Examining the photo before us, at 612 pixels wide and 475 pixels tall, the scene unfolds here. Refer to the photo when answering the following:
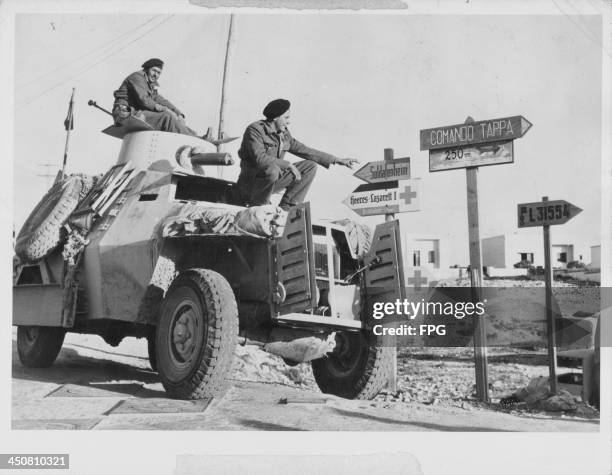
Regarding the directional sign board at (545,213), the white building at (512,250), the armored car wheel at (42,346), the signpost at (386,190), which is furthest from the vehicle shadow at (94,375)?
the white building at (512,250)

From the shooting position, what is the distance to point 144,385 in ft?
24.1

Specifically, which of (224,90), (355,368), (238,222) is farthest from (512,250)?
(238,222)

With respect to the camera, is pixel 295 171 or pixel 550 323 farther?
pixel 550 323

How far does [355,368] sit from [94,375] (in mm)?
2436

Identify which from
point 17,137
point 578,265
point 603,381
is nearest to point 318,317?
point 603,381

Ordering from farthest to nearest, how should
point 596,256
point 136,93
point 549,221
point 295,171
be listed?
point 596,256
point 136,93
point 549,221
point 295,171

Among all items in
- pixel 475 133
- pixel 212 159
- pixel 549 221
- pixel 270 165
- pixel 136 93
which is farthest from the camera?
pixel 136 93

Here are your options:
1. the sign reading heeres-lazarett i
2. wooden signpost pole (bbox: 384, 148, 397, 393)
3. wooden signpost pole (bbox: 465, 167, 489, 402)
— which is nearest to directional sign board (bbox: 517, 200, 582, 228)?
wooden signpost pole (bbox: 465, 167, 489, 402)

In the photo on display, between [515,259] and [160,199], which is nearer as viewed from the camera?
[160,199]

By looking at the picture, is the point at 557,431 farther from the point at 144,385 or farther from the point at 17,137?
the point at 17,137

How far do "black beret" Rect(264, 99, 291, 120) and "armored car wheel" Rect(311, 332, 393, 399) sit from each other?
1.99 metres

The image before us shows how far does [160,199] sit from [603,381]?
3919mm

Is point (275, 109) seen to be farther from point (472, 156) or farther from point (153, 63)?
point (472, 156)

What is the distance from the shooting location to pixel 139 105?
8.12 metres
